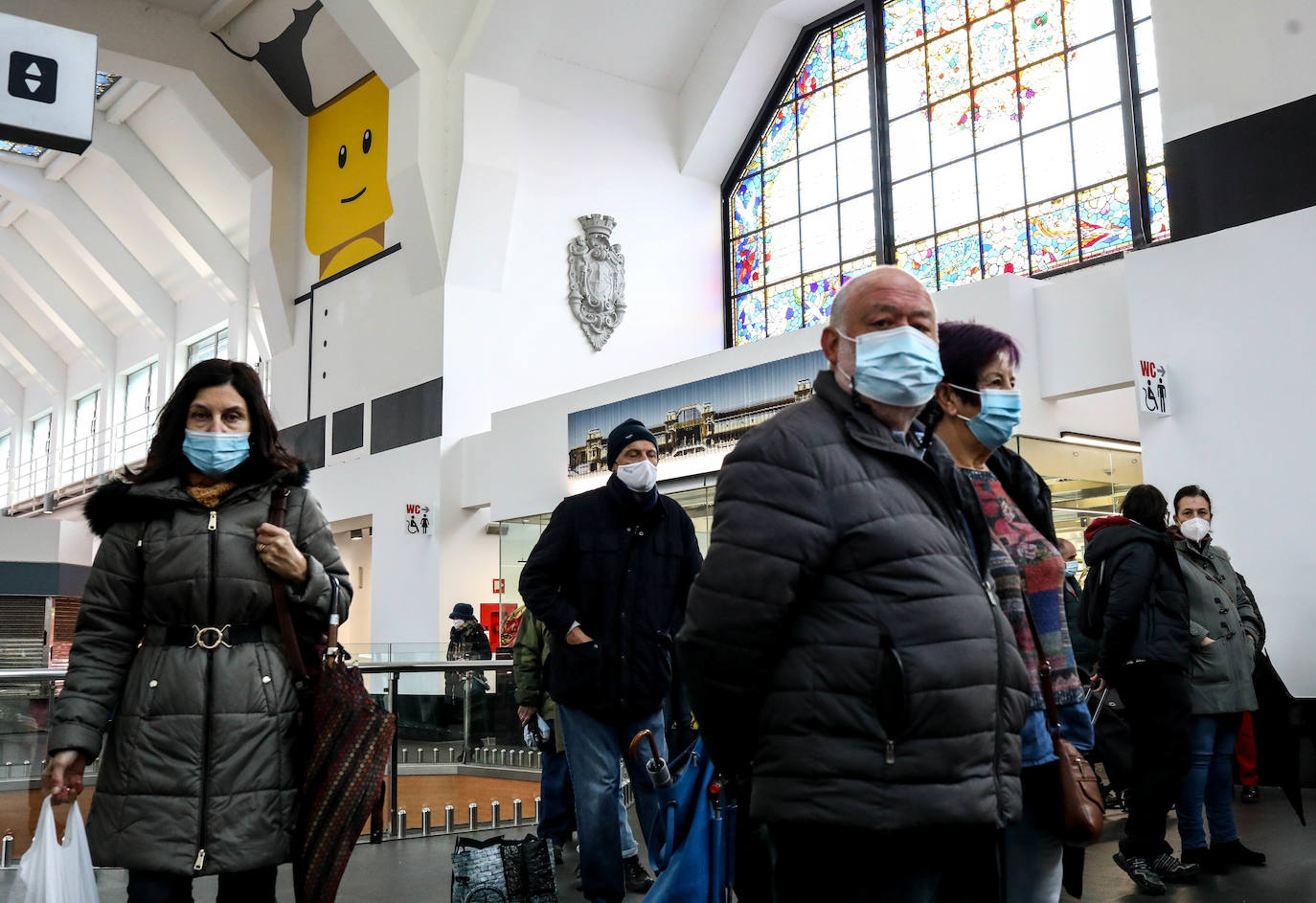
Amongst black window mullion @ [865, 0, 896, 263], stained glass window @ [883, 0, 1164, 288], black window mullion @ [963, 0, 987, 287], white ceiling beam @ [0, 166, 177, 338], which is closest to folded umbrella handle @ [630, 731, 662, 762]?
stained glass window @ [883, 0, 1164, 288]

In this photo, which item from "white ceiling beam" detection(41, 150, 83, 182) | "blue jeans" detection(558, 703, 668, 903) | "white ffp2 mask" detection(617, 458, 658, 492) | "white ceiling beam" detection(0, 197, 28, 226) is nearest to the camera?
"blue jeans" detection(558, 703, 668, 903)

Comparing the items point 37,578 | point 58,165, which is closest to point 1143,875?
point 37,578

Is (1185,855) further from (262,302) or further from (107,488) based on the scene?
(262,302)

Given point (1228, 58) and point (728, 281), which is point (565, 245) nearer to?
point (728, 281)

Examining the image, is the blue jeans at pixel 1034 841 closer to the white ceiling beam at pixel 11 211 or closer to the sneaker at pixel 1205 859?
the sneaker at pixel 1205 859

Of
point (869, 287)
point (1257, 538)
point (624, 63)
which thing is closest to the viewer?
point (869, 287)

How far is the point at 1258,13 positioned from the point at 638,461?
725 cm

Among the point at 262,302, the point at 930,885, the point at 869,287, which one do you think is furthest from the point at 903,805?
the point at 262,302

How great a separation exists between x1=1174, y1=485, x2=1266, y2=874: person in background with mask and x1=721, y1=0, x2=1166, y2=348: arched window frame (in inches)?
258

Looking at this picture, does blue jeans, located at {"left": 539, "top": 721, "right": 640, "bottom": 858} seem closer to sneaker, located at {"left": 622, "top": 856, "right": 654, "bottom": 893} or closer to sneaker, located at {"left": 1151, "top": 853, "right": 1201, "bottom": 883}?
sneaker, located at {"left": 622, "top": 856, "right": 654, "bottom": 893}

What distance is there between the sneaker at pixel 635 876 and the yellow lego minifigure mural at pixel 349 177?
1422 centimetres

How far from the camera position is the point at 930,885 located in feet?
6.40

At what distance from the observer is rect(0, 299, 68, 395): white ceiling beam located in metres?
30.8

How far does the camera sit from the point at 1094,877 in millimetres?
5090
